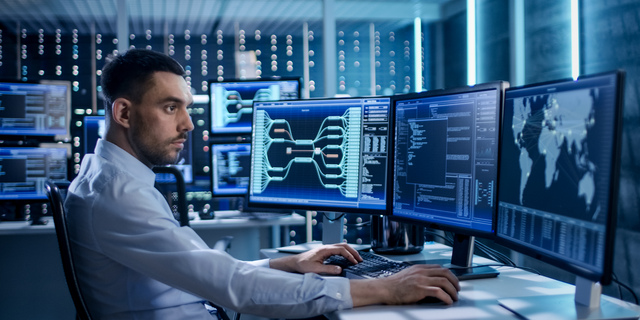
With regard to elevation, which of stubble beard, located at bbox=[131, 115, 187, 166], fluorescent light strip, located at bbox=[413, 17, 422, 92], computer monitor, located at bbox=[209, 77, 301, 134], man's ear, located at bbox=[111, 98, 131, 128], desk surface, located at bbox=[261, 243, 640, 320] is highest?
fluorescent light strip, located at bbox=[413, 17, 422, 92]

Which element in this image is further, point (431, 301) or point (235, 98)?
point (235, 98)

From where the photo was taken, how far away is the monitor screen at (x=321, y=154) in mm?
1682

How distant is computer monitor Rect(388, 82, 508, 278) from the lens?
1.30m

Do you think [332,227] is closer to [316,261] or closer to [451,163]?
[316,261]

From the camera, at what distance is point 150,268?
1047 millimetres

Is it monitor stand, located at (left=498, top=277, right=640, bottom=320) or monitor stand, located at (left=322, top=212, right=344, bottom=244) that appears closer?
monitor stand, located at (left=498, top=277, right=640, bottom=320)

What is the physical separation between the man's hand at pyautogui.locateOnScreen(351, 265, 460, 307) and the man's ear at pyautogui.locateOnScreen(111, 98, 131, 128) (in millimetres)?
630

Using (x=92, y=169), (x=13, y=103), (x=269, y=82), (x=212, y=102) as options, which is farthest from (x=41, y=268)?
(x=92, y=169)

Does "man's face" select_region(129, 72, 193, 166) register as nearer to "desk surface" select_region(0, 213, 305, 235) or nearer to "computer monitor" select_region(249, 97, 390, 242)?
"computer monitor" select_region(249, 97, 390, 242)

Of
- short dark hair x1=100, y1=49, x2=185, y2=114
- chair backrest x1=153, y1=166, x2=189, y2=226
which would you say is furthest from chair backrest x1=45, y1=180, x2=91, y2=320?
chair backrest x1=153, y1=166, x2=189, y2=226

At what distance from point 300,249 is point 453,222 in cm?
63

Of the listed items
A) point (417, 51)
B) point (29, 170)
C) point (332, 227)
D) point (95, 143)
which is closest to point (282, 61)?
point (417, 51)

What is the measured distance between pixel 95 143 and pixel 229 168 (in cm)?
79

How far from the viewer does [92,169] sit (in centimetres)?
120
